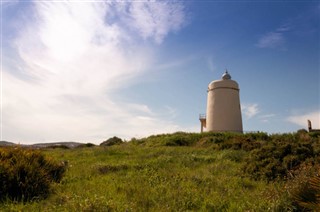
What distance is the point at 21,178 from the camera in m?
7.54

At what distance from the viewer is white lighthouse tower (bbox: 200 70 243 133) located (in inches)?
1539

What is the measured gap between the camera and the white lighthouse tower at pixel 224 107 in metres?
39.1

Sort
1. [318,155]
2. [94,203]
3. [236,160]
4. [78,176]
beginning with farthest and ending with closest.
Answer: [236,160]
[318,155]
[78,176]
[94,203]

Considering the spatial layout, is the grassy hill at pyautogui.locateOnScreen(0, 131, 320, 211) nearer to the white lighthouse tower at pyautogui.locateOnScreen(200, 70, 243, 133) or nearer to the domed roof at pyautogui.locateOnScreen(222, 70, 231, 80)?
the white lighthouse tower at pyautogui.locateOnScreen(200, 70, 243, 133)

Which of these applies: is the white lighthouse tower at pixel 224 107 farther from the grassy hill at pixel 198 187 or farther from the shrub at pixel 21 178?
the shrub at pixel 21 178

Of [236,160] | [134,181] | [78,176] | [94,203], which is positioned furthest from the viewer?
[236,160]

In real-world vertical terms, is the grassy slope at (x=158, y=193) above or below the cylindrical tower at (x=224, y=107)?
below

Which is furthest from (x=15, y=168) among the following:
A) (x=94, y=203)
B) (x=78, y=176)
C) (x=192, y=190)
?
(x=192, y=190)

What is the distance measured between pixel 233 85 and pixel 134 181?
113 ft

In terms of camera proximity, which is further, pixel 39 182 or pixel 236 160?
pixel 236 160

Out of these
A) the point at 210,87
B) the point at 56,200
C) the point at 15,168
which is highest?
the point at 210,87

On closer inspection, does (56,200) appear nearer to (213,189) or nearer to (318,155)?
(213,189)

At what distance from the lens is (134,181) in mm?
8742

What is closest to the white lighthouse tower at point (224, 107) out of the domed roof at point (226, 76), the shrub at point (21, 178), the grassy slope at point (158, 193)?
the domed roof at point (226, 76)
